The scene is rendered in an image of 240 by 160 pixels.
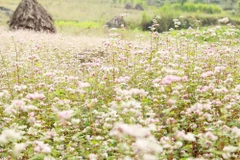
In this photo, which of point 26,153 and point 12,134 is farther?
point 26,153

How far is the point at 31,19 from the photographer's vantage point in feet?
65.0

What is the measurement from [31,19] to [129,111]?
18.1 metres

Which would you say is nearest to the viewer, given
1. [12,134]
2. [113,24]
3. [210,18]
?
[12,134]

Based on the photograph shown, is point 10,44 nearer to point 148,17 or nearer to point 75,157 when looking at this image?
point 75,157

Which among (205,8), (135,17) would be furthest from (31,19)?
(205,8)

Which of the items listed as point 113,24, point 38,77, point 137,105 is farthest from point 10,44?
point 113,24

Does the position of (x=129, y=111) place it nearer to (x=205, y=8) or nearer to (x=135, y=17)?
(x=135, y=17)

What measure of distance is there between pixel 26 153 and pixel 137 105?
1.53 meters

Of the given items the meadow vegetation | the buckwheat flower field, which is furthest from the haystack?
the buckwheat flower field

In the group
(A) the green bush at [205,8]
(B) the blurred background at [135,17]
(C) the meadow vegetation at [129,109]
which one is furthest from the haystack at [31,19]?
(A) the green bush at [205,8]

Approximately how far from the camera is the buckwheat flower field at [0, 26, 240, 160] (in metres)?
2.86

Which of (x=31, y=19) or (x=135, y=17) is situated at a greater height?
(x=31, y=19)

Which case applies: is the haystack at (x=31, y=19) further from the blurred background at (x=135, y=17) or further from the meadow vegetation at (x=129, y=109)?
the meadow vegetation at (x=129, y=109)

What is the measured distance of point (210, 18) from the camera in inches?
1239
